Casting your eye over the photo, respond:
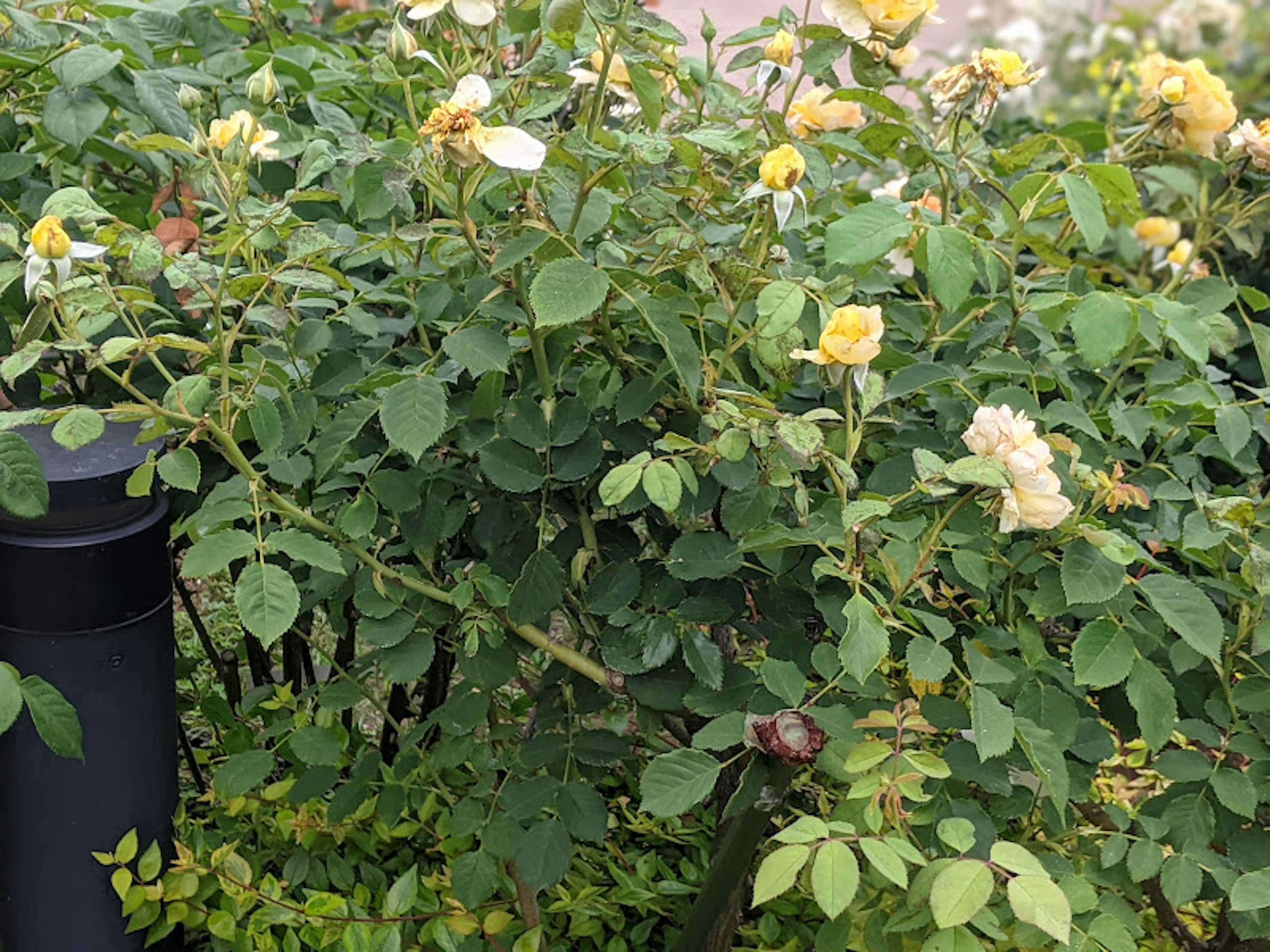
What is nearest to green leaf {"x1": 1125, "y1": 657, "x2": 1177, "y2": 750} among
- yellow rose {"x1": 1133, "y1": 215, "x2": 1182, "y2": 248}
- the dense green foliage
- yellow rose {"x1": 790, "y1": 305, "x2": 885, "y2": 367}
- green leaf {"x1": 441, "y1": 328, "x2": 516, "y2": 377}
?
the dense green foliage

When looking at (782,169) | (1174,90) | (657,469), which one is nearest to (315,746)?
(657,469)

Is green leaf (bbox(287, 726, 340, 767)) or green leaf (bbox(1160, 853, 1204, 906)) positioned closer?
green leaf (bbox(1160, 853, 1204, 906))

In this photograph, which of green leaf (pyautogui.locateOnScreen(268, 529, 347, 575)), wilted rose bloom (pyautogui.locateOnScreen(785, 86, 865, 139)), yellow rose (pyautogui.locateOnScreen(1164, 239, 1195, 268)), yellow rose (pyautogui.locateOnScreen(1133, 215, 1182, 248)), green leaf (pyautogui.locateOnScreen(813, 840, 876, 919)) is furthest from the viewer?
yellow rose (pyautogui.locateOnScreen(1133, 215, 1182, 248))

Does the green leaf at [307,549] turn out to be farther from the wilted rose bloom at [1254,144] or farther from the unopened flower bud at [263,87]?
the wilted rose bloom at [1254,144]

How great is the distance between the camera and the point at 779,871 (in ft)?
3.05

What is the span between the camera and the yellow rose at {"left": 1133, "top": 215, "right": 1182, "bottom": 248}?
272 centimetres

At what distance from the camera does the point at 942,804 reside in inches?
47.6

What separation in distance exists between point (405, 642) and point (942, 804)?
0.57 metres

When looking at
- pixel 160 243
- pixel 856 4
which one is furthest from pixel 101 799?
pixel 856 4

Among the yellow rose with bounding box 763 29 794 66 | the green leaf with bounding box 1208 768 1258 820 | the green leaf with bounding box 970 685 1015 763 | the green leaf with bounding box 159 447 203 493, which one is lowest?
the green leaf with bounding box 1208 768 1258 820

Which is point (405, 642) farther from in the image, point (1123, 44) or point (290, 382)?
point (1123, 44)

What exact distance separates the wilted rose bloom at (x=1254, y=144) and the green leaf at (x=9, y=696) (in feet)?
4.71

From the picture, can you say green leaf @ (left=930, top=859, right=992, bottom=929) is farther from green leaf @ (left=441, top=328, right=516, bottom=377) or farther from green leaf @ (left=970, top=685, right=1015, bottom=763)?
green leaf @ (left=441, top=328, right=516, bottom=377)

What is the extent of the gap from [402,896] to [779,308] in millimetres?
859
